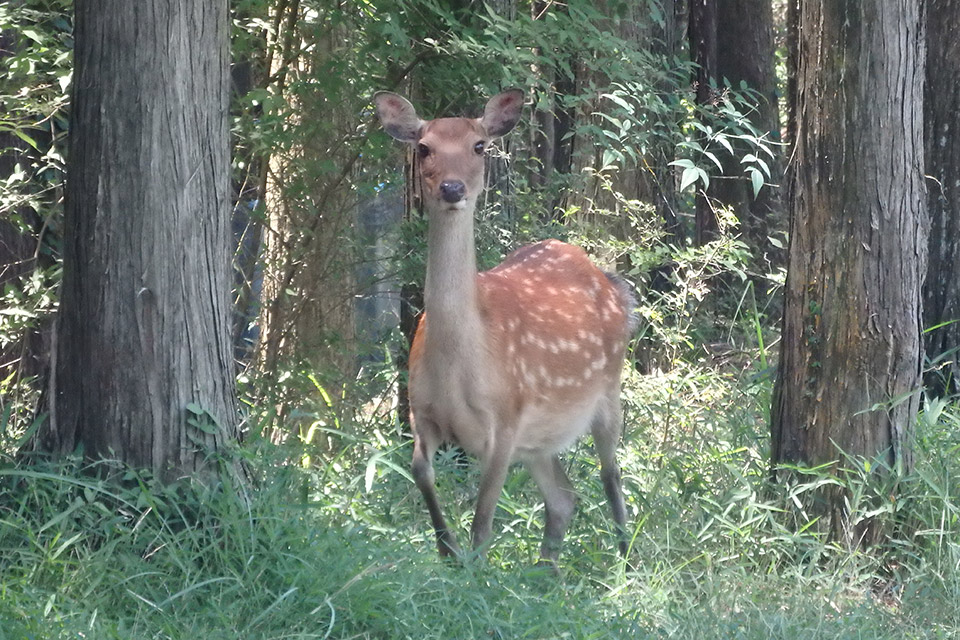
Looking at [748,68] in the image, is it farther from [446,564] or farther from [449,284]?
[446,564]

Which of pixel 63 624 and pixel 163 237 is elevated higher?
pixel 163 237

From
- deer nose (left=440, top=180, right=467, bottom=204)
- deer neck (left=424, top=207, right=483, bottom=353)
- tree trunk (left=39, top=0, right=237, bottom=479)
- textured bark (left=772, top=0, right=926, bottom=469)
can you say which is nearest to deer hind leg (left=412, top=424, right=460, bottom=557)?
deer neck (left=424, top=207, right=483, bottom=353)

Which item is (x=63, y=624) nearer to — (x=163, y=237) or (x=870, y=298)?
(x=163, y=237)

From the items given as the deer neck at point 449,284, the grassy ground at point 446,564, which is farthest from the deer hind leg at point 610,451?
the deer neck at point 449,284

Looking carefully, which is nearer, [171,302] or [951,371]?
[171,302]

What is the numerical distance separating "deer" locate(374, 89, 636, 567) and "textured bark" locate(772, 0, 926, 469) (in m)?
1.14

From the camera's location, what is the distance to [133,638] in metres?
4.34

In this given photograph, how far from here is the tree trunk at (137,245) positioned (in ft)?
17.2

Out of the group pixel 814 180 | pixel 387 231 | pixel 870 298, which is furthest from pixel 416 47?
pixel 870 298

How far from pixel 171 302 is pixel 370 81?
2.54m

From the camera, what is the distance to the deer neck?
5648 mm

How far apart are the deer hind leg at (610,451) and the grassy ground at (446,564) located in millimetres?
121

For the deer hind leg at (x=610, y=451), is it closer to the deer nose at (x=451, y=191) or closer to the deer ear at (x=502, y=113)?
the deer ear at (x=502, y=113)

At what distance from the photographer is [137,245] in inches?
206
